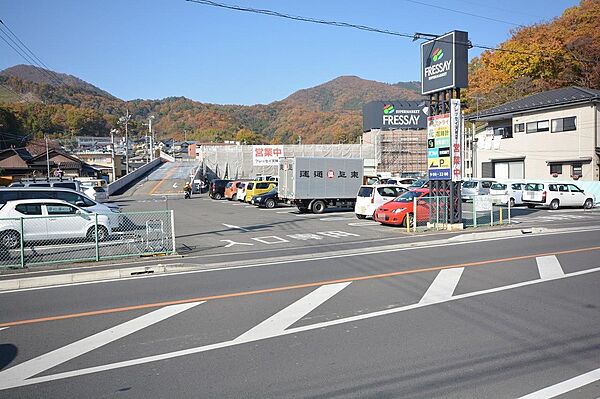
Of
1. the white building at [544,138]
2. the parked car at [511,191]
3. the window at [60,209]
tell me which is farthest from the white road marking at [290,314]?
the white building at [544,138]

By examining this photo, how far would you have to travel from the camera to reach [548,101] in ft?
133

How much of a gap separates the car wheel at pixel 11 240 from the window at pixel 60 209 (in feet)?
7.40

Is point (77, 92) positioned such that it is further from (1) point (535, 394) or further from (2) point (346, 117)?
(1) point (535, 394)

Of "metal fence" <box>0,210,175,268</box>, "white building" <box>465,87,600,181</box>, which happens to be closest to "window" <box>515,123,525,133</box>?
"white building" <box>465,87,600,181</box>

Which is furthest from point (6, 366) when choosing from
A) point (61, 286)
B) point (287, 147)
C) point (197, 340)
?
point (287, 147)

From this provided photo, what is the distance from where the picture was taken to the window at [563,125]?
1517 inches

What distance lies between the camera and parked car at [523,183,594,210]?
30.0 metres

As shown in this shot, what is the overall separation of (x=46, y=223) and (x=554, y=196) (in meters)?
27.8

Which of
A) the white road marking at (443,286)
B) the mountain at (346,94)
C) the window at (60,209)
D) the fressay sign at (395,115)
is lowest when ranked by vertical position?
the white road marking at (443,286)

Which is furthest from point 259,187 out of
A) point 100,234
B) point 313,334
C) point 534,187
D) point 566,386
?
point 566,386

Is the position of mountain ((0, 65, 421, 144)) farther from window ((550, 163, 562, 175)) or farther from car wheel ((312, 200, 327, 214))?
window ((550, 163, 562, 175))

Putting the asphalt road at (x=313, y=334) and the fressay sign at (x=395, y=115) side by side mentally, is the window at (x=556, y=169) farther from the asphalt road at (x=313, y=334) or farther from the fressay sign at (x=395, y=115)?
the fressay sign at (x=395, y=115)

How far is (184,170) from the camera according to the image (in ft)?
247

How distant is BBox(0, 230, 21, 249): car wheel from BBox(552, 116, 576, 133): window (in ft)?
127
